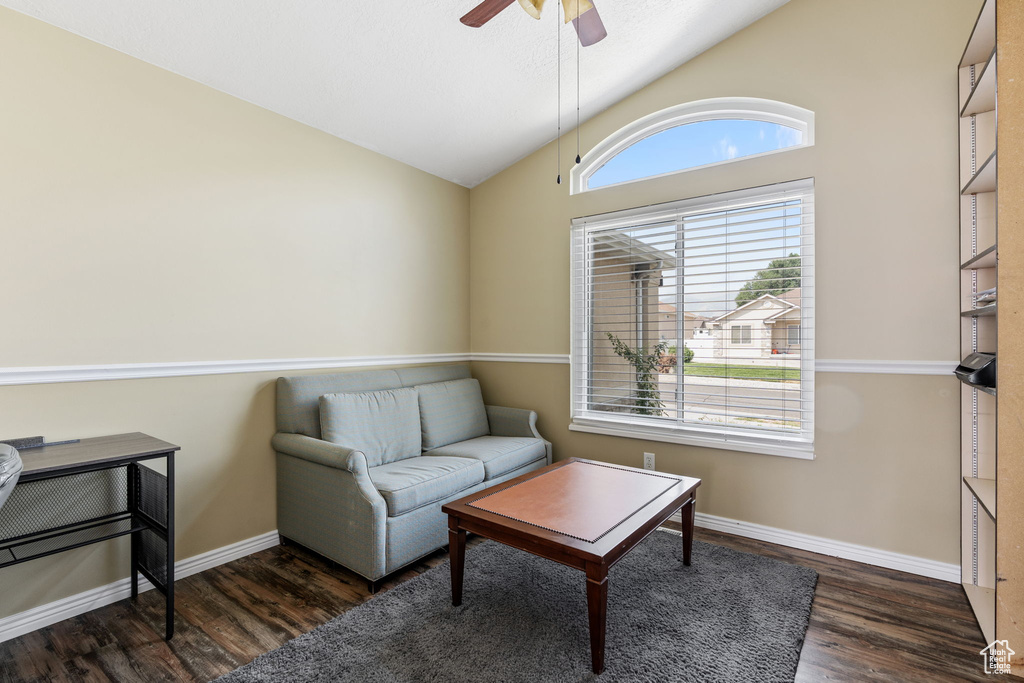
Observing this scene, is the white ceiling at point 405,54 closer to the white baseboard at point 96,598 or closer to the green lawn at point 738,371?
the green lawn at point 738,371

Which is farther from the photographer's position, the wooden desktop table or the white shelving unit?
the white shelving unit

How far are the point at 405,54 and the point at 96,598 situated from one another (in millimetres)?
3012

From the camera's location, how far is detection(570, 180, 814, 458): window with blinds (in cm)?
278

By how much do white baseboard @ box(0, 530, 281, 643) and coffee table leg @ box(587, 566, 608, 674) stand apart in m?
2.03

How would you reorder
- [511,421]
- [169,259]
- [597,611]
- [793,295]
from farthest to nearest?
[511,421] → [793,295] → [169,259] → [597,611]

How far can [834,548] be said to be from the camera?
2.62 m

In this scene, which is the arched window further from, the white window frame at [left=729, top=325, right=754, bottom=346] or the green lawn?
the green lawn

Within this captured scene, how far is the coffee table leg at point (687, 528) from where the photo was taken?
8.02ft

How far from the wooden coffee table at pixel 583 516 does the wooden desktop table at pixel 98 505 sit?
118cm

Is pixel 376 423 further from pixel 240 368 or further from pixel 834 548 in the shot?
pixel 834 548

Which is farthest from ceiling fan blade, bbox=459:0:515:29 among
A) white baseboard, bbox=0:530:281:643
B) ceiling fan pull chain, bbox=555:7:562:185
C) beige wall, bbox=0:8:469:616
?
white baseboard, bbox=0:530:281:643

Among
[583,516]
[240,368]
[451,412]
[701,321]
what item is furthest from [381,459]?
[701,321]

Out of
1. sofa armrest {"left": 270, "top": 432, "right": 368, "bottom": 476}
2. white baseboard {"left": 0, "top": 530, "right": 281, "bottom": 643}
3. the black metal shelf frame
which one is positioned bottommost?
white baseboard {"left": 0, "top": 530, "right": 281, "bottom": 643}

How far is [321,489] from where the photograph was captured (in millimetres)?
2527
